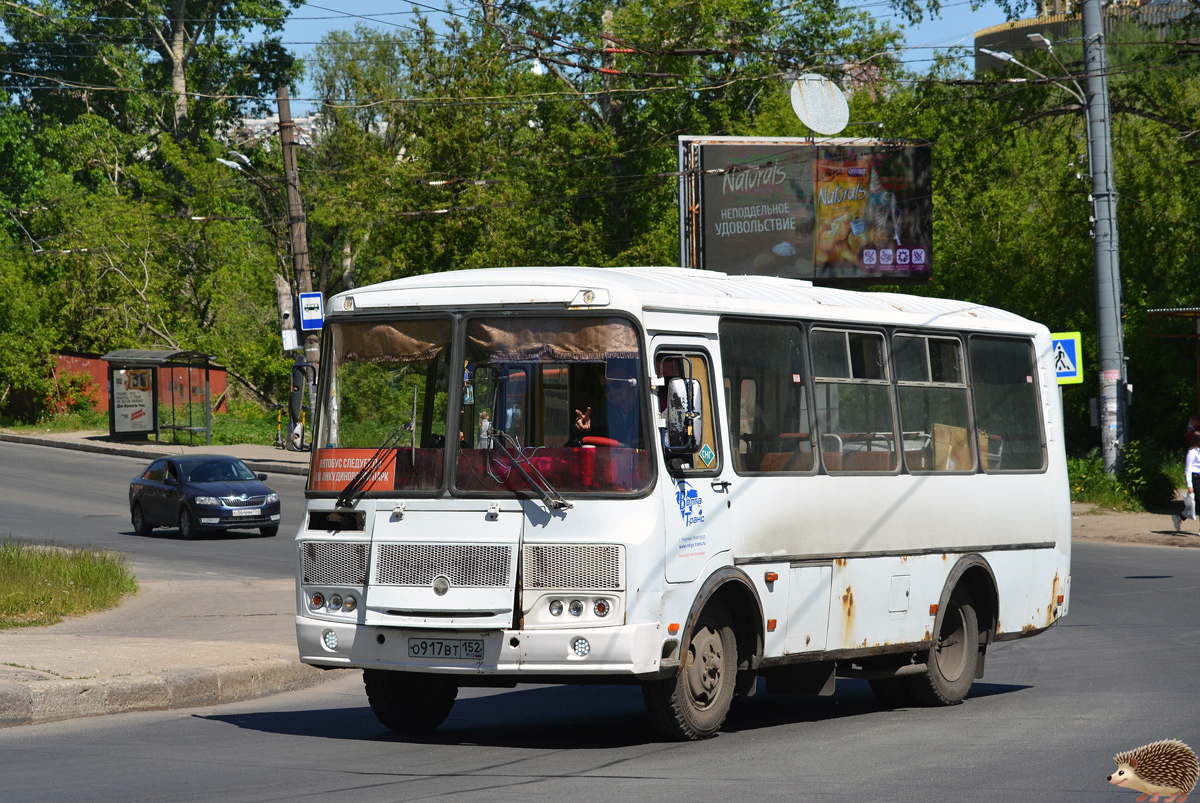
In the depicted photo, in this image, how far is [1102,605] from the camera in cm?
1720

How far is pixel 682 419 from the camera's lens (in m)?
8.63

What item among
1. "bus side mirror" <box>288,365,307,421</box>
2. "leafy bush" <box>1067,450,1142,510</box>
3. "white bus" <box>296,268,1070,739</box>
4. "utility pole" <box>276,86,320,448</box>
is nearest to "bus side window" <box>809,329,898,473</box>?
"white bus" <box>296,268,1070,739</box>

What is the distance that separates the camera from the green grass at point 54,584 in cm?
1527

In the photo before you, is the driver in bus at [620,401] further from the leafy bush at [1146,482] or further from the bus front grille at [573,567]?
the leafy bush at [1146,482]

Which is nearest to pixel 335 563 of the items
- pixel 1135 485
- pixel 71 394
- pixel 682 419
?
pixel 682 419

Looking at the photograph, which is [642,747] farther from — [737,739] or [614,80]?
[614,80]

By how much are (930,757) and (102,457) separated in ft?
128

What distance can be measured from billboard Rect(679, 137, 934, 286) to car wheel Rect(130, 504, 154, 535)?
13782 mm

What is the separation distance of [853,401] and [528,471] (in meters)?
2.89

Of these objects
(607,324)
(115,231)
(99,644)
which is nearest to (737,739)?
(607,324)

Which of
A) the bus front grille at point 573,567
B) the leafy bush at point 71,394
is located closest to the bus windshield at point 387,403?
the bus front grille at point 573,567

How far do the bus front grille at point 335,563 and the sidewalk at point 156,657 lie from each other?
7.69 ft

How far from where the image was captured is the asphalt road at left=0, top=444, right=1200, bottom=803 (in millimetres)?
7387

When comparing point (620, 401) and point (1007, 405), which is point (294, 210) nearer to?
point (1007, 405)
